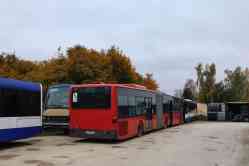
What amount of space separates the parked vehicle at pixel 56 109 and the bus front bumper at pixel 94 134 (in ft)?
8.34

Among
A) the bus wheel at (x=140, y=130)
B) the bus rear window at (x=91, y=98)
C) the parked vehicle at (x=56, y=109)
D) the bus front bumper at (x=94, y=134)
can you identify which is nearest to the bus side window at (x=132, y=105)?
the bus wheel at (x=140, y=130)

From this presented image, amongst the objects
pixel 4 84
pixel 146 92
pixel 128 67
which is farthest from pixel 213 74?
pixel 4 84

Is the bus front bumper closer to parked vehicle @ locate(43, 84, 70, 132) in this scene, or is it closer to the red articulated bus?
the red articulated bus

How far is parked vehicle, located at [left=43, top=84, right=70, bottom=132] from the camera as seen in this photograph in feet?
71.4

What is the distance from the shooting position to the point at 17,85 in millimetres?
15984

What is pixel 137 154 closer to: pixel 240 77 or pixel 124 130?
pixel 124 130

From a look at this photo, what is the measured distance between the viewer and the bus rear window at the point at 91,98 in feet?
61.6

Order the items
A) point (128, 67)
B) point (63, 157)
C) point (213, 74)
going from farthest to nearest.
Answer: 1. point (213, 74)
2. point (128, 67)
3. point (63, 157)

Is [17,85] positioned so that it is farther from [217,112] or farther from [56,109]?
[217,112]

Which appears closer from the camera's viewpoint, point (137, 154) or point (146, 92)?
point (137, 154)

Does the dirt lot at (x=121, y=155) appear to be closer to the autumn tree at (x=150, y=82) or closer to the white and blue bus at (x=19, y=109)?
the white and blue bus at (x=19, y=109)

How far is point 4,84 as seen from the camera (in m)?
15.1

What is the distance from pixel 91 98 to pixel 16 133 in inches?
172

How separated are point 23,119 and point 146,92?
32.6 feet
